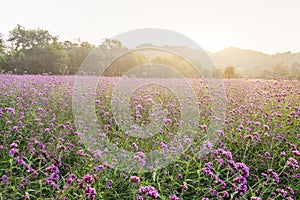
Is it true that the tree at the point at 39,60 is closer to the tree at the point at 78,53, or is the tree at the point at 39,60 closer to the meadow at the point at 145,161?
the tree at the point at 78,53

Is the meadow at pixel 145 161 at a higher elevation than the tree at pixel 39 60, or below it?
below

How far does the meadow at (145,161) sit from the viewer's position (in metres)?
2.14

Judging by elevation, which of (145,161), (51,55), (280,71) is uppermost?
(51,55)

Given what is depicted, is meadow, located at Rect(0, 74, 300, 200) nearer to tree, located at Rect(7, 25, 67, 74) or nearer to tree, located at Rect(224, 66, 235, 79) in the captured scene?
tree, located at Rect(224, 66, 235, 79)

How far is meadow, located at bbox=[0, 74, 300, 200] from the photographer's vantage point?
214cm

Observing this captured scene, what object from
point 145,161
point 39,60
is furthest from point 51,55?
point 145,161

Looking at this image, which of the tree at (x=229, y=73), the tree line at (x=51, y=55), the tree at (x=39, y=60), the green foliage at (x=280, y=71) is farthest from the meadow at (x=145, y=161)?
the tree at (x=39, y=60)

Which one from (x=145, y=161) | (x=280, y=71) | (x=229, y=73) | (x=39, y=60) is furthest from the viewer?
(x=39, y=60)

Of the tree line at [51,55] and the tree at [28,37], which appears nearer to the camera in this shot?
the tree line at [51,55]

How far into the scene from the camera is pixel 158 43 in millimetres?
5461

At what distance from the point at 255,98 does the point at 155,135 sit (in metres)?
2.53

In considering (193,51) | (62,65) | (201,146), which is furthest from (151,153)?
(62,65)

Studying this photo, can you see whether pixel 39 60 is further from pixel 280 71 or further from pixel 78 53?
pixel 280 71

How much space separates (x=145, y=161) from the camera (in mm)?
2615
